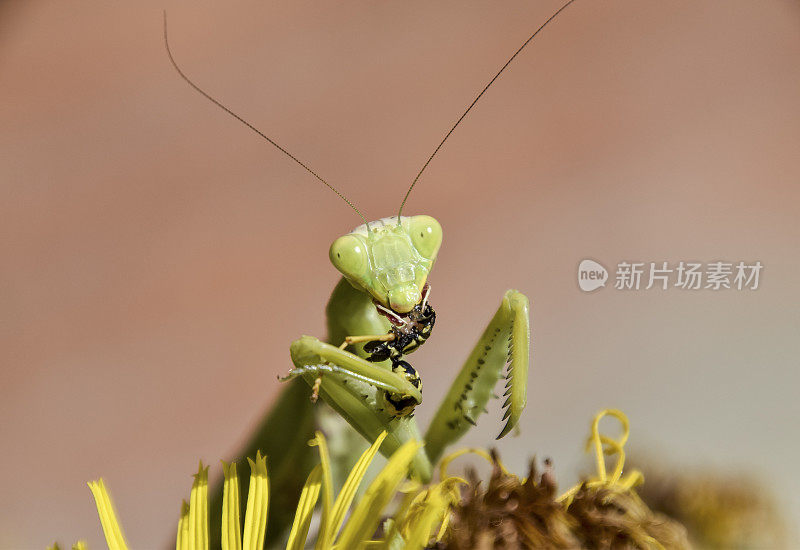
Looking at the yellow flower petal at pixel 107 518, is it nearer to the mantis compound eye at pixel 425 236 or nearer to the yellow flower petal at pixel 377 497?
the yellow flower petal at pixel 377 497

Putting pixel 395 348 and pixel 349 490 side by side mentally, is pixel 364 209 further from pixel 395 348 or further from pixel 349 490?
pixel 349 490

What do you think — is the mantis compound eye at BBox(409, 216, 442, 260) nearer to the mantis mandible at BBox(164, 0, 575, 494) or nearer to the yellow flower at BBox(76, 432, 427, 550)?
the mantis mandible at BBox(164, 0, 575, 494)

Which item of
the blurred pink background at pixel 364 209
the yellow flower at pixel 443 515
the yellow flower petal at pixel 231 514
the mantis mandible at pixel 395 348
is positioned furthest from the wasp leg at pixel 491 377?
the blurred pink background at pixel 364 209

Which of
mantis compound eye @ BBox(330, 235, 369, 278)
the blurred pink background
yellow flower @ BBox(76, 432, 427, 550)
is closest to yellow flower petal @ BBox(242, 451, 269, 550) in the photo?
yellow flower @ BBox(76, 432, 427, 550)

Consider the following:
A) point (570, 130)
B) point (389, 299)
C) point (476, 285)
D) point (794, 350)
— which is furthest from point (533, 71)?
point (389, 299)

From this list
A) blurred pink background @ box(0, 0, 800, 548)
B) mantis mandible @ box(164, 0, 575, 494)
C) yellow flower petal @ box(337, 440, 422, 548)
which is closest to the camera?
yellow flower petal @ box(337, 440, 422, 548)
